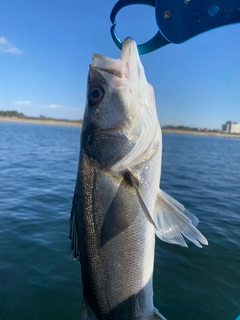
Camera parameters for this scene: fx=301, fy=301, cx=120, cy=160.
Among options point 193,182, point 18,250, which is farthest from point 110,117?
point 193,182

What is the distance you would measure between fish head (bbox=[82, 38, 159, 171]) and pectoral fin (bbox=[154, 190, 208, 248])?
443 mm

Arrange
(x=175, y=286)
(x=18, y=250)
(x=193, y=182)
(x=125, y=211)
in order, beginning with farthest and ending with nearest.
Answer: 1. (x=193, y=182)
2. (x=18, y=250)
3. (x=175, y=286)
4. (x=125, y=211)

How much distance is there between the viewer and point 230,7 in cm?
212

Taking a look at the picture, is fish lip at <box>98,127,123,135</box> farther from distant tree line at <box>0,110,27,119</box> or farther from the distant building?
distant tree line at <box>0,110,27,119</box>

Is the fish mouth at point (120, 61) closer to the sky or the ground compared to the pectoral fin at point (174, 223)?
closer to the sky

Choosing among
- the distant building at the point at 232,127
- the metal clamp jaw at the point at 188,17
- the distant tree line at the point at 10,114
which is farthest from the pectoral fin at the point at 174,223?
the distant tree line at the point at 10,114

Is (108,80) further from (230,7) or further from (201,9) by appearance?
(230,7)

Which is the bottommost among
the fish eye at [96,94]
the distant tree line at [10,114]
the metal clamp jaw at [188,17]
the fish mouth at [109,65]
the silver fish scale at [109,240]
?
the silver fish scale at [109,240]

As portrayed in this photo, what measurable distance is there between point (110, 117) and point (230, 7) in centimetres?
115

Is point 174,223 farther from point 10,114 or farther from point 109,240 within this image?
point 10,114

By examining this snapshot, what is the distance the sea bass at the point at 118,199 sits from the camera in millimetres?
2037

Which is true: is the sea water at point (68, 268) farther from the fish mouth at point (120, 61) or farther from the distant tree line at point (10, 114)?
the distant tree line at point (10, 114)

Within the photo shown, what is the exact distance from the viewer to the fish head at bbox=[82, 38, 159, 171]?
207cm

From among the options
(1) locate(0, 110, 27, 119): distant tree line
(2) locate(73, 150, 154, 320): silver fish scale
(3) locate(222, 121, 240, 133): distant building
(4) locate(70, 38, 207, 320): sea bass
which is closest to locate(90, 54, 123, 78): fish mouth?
(4) locate(70, 38, 207, 320): sea bass
